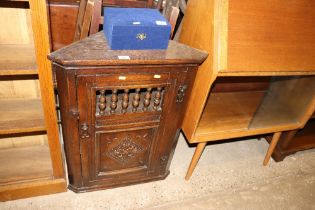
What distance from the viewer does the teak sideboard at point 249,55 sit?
4.00 ft

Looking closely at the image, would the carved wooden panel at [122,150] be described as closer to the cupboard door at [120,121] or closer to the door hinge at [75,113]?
the cupboard door at [120,121]

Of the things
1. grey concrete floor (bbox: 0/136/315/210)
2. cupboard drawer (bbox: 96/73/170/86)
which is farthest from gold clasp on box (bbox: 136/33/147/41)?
grey concrete floor (bbox: 0/136/315/210)

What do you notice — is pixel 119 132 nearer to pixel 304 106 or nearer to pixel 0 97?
pixel 0 97

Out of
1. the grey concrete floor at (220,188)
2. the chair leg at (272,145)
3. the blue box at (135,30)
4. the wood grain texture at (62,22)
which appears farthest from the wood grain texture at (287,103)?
the wood grain texture at (62,22)

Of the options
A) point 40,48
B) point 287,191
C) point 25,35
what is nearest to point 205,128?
point 287,191

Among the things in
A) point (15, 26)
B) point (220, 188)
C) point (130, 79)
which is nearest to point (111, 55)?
point (130, 79)

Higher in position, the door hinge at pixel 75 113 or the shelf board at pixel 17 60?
the shelf board at pixel 17 60

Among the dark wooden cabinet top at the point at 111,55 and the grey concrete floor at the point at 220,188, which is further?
the grey concrete floor at the point at 220,188

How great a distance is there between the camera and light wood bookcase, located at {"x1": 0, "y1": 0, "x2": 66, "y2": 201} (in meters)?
1.10

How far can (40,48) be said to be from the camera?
3.48 ft

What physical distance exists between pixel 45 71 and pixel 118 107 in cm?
40

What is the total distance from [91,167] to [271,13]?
1.28 meters

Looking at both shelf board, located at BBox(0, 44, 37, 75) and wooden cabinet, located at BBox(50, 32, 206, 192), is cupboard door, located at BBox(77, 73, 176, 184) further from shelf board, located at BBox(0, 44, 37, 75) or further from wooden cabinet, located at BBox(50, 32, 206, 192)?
shelf board, located at BBox(0, 44, 37, 75)

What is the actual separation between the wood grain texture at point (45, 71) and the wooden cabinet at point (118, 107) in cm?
5
